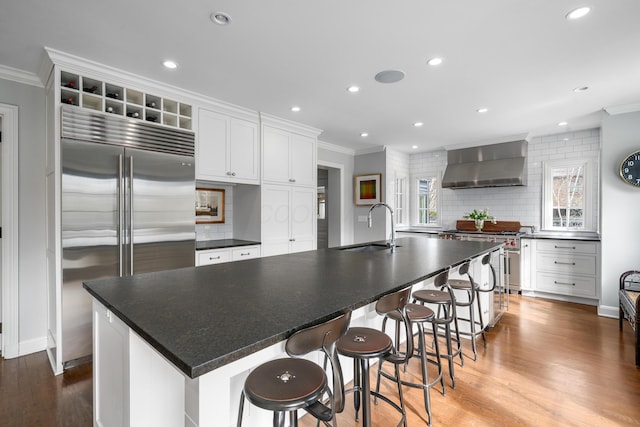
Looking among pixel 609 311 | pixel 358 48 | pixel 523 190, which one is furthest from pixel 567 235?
pixel 358 48

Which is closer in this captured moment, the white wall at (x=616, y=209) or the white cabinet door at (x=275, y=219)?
the white wall at (x=616, y=209)

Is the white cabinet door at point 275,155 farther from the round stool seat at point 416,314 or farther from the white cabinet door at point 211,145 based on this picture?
the round stool seat at point 416,314

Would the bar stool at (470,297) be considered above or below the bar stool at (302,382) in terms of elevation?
below

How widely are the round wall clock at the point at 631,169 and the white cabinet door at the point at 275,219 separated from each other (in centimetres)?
399

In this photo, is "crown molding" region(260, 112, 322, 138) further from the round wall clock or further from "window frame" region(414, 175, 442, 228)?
the round wall clock

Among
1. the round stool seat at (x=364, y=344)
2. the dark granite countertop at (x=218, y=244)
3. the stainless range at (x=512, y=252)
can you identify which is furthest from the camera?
the stainless range at (x=512, y=252)

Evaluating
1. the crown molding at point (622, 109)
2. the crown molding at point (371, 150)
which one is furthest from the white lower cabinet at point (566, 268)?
Result: the crown molding at point (371, 150)

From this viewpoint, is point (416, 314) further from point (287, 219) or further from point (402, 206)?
point (402, 206)

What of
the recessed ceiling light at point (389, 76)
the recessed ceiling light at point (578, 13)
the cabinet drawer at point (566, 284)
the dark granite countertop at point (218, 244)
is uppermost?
the recessed ceiling light at point (389, 76)

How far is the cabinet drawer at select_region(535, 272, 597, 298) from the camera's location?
4168 mm

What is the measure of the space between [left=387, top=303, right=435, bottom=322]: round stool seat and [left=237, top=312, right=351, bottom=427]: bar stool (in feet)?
2.85

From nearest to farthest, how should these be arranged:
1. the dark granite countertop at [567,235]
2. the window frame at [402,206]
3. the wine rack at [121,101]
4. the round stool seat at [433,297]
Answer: the round stool seat at [433,297]
the wine rack at [121,101]
the dark granite countertop at [567,235]
the window frame at [402,206]

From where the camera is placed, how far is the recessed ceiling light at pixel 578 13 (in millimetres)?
1844

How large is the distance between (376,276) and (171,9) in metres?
1.99
